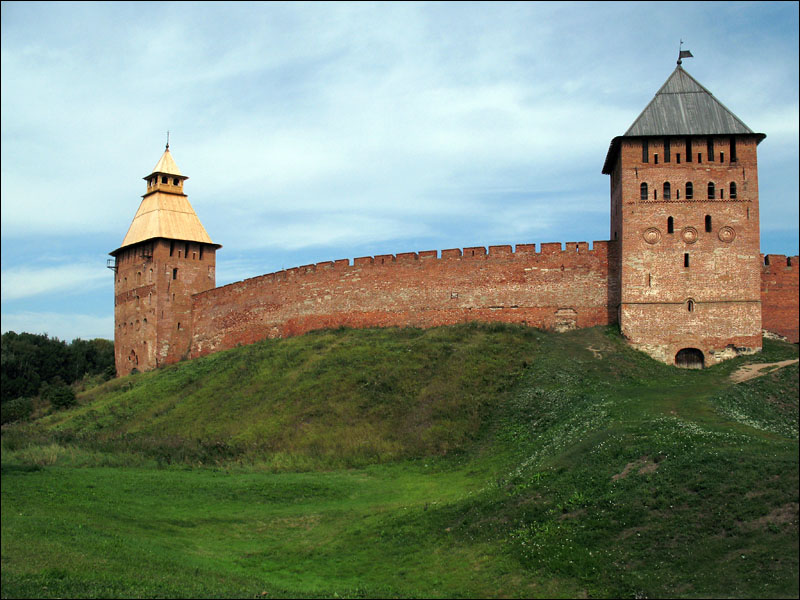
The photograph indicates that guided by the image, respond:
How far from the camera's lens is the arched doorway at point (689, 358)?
2552 centimetres

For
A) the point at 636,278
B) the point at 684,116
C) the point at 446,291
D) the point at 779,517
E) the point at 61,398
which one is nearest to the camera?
the point at 779,517

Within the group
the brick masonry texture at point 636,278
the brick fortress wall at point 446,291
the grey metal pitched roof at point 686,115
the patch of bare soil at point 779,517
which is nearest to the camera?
the patch of bare soil at point 779,517

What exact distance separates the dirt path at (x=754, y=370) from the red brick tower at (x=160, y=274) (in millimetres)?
24191

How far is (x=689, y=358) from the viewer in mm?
25641

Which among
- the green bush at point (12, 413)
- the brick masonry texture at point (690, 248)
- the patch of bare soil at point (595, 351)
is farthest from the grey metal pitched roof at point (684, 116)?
the green bush at point (12, 413)

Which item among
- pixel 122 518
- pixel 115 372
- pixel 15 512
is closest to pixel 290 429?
pixel 122 518

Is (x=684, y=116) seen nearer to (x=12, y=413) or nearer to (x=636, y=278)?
(x=636, y=278)

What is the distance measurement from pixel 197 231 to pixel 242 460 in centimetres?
2063

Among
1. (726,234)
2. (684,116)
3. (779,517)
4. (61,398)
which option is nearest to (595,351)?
(726,234)

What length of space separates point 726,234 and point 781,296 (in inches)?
113

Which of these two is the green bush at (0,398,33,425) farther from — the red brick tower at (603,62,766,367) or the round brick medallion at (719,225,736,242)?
the round brick medallion at (719,225,736,242)

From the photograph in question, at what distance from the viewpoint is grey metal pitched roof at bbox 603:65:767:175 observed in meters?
26.5

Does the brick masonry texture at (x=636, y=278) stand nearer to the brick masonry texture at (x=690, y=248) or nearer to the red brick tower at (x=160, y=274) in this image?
the brick masonry texture at (x=690, y=248)

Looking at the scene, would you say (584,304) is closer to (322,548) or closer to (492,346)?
(492,346)
